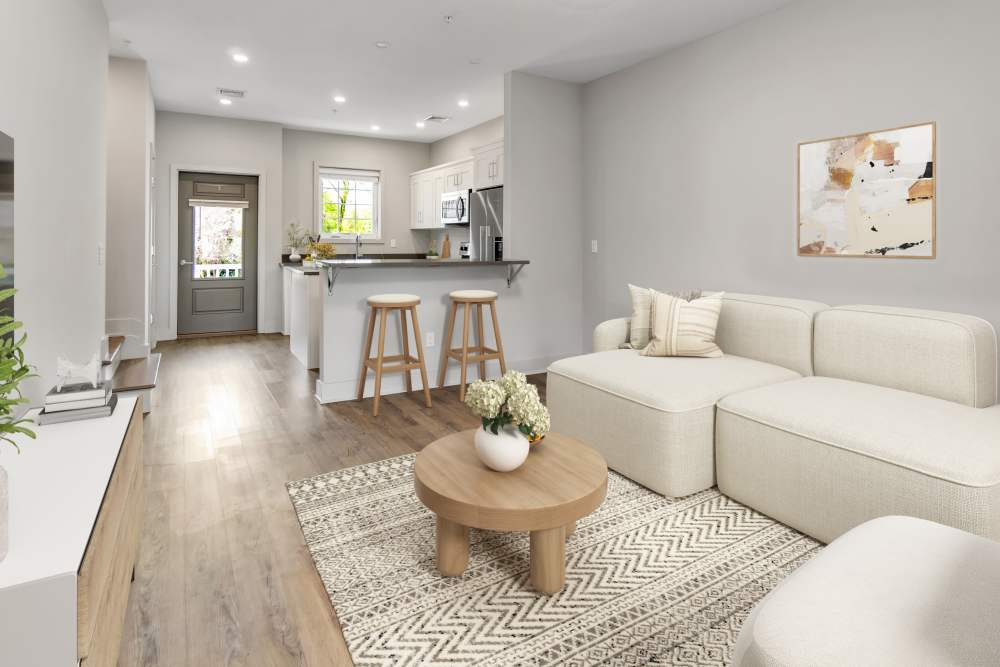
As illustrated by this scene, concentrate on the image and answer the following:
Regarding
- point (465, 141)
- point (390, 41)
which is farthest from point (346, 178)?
point (390, 41)

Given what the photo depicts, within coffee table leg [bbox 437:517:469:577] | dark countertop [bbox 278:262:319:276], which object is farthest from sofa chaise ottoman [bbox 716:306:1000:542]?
dark countertop [bbox 278:262:319:276]

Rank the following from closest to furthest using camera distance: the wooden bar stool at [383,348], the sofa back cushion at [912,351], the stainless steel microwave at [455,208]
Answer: the sofa back cushion at [912,351], the wooden bar stool at [383,348], the stainless steel microwave at [455,208]

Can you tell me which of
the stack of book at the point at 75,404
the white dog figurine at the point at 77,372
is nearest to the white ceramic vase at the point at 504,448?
the stack of book at the point at 75,404

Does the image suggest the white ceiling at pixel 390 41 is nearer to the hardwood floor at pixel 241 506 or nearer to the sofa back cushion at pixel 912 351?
the sofa back cushion at pixel 912 351

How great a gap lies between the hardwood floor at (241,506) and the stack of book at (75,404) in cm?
58

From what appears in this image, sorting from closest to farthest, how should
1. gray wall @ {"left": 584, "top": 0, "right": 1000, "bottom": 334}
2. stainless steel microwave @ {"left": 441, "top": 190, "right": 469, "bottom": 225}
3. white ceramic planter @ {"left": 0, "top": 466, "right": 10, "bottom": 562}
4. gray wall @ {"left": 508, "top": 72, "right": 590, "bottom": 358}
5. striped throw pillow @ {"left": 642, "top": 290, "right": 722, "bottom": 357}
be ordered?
1. white ceramic planter @ {"left": 0, "top": 466, "right": 10, "bottom": 562}
2. gray wall @ {"left": 584, "top": 0, "right": 1000, "bottom": 334}
3. striped throw pillow @ {"left": 642, "top": 290, "right": 722, "bottom": 357}
4. gray wall @ {"left": 508, "top": 72, "right": 590, "bottom": 358}
5. stainless steel microwave @ {"left": 441, "top": 190, "right": 469, "bottom": 225}

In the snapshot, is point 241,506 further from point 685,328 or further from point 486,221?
point 486,221

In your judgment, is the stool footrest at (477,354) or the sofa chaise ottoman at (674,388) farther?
the stool footrest at (477,354)

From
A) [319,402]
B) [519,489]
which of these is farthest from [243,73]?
[519,489]

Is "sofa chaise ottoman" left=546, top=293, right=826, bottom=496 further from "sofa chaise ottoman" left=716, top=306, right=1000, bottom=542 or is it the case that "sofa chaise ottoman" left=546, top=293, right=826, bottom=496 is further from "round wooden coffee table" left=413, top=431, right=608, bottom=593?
"round wooden coffee table" left=413, top=431, right=608, bottom=593

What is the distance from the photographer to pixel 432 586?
6.09ft

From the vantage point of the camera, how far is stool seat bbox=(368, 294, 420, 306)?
13.0 ft

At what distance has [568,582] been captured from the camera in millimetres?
1868

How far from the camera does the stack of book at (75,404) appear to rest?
5.90ft
